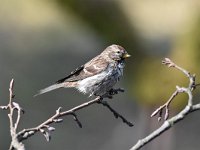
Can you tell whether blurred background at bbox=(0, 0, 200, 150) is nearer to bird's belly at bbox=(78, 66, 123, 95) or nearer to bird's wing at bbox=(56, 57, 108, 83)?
bird's wing at bbox=(56, 57, 108, 83)

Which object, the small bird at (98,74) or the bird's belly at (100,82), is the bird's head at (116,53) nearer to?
the small bird at (98,74)

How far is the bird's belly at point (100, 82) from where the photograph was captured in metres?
4.75

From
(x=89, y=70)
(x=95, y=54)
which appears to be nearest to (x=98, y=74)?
(x=89, y=70)

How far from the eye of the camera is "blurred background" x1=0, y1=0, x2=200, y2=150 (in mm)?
10250

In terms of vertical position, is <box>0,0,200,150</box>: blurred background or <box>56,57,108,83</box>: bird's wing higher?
<box>56,57,108,83</box>: bird's wing

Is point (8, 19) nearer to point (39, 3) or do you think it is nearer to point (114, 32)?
point (39, 3)

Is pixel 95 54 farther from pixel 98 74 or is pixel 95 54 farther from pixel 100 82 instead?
pixel 100 82

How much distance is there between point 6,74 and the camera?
16500 millimetres

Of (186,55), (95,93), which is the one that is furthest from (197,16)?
(95,93)

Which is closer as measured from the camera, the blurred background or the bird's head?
the bird's head

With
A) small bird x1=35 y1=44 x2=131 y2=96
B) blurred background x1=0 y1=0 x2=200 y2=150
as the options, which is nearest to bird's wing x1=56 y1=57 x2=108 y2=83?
small bird x1=35 y1=44 x2=131 y2=96

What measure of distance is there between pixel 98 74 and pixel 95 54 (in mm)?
10620

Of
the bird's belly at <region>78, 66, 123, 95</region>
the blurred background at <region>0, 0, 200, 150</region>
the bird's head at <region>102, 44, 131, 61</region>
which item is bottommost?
the blurred background at <region>0, 0, 200, 150</region>

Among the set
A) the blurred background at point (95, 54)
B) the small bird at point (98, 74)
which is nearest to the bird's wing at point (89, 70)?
the small bird at point (98, 74)
